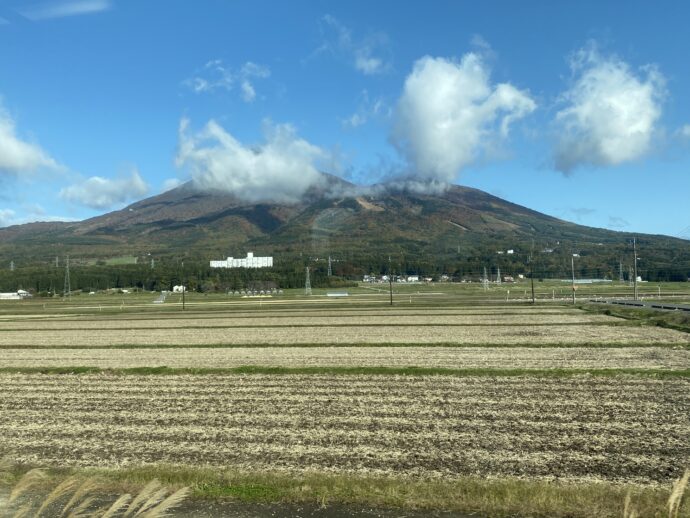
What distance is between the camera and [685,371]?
2284 centimetres

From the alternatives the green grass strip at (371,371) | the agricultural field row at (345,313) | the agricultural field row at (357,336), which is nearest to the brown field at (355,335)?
the agricultural field row at (357,336)

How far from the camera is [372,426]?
15.1m

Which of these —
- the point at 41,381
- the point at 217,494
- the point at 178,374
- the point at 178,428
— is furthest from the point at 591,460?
the point at 41,381

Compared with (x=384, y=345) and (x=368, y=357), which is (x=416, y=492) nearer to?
(x=368, y=357)

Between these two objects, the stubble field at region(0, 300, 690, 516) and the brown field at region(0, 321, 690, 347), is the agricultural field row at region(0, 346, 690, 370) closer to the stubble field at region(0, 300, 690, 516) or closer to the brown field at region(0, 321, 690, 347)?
the stubble field at region(0, 300, 690, 516)

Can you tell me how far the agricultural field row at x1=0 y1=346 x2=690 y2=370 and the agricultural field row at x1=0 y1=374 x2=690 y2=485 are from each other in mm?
4243

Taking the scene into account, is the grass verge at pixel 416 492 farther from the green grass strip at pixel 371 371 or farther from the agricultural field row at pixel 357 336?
the agricultural field row at pixel 357 336

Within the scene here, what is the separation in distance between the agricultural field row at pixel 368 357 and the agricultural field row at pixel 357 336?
11.2 feet

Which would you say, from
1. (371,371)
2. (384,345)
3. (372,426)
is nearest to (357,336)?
(384,345)

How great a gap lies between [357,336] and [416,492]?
30182 mm

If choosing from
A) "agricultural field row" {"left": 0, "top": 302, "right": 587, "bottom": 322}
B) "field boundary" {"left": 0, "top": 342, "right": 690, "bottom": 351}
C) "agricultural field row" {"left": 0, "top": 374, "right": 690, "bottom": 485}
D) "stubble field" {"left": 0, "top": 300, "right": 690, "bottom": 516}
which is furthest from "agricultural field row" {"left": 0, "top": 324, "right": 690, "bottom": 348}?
"agricultural field row" {"left": 0, "top": 302, "right": 587, "bottom": 322}

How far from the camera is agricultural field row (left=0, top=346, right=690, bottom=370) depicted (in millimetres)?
26172

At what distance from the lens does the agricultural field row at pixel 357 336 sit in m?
37.0

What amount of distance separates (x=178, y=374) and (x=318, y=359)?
689cm
